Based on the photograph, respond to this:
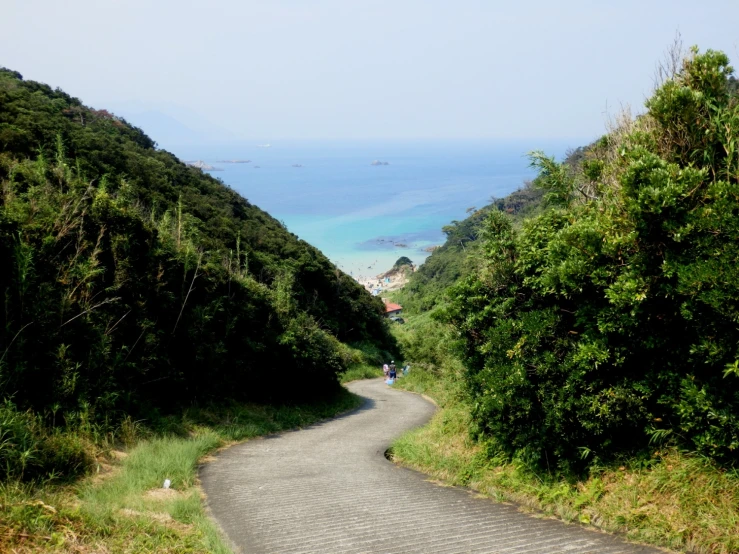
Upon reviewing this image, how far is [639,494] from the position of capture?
5.21 metres

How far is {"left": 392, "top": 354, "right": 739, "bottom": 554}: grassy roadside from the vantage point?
178 inches

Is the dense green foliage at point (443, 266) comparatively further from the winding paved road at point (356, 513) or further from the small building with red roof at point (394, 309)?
the winding paved road at point (356, 513)

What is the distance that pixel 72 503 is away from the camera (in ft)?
16.9

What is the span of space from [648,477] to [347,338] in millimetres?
36495

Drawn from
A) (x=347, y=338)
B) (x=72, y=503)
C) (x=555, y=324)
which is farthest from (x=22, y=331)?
(x=347, y=338)

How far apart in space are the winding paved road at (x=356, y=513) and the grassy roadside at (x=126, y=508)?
30 cm

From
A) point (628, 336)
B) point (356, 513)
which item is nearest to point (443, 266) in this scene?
point (628, 336)

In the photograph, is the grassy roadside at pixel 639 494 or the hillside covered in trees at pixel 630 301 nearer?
the grassy roadside at pixel 639 494

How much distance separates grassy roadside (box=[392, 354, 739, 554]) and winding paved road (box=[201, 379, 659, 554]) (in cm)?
28

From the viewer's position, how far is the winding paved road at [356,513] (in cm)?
472

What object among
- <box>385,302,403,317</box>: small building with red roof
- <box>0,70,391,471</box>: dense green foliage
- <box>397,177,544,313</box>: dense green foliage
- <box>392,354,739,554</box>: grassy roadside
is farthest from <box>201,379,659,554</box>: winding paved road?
<box>385,302,403,317</box>: small building with red roof

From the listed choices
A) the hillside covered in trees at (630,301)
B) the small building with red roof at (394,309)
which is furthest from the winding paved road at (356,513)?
the small building with red roof at (394,309)

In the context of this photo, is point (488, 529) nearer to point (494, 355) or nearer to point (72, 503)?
point (494, 355)

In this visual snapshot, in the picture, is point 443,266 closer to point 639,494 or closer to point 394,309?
point 394,309
